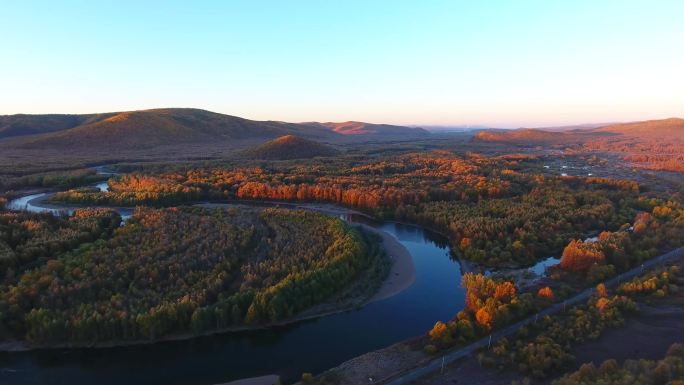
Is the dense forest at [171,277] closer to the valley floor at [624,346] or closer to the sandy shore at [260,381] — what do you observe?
the sandy shore at [260,381]

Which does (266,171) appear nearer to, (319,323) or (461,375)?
(319,323)

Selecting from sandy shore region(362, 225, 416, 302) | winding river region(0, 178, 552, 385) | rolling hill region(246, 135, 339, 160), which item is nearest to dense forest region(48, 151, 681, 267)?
sandy shore region(362, 225, 416, 302)

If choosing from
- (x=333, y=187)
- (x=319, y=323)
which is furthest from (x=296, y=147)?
(x=319, y=323)

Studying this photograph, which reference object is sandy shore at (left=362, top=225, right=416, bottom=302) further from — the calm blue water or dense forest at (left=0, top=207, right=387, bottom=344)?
the calm blue water

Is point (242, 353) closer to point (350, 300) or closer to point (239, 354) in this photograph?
point (239, 354)

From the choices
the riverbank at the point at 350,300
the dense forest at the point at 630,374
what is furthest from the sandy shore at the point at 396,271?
the dense forest at the point at 630,374

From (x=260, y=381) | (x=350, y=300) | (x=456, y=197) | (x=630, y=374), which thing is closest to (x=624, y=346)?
(x=630, y=374)
